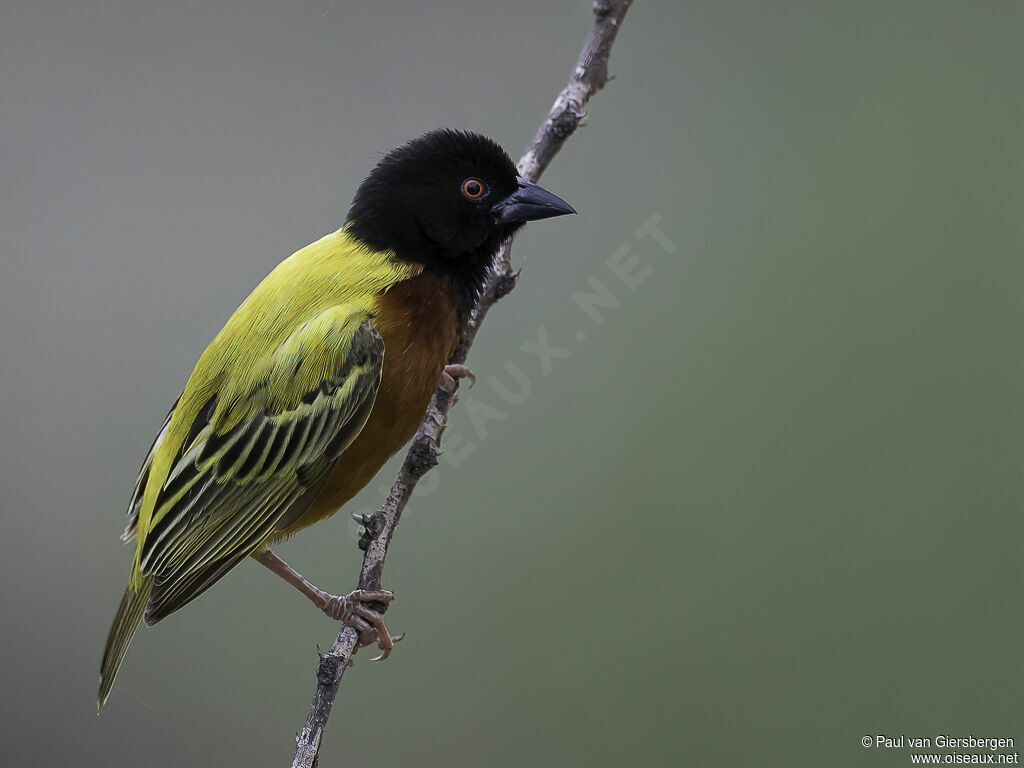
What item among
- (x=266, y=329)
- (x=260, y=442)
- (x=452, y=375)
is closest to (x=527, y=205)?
(x=452, y=375)

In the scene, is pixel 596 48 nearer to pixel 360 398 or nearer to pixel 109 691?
pixel 360 398

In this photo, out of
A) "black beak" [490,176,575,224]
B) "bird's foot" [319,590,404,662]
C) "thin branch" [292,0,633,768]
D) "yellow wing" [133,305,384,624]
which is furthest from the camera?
"black beak" [490,176,575,224]

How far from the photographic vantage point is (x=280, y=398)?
10.6 ft

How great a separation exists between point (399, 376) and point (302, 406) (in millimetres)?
361

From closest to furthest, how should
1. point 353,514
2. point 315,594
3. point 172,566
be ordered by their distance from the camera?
point 353,514 < point 172,566 < point 315,594

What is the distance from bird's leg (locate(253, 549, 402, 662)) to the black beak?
1504 mm

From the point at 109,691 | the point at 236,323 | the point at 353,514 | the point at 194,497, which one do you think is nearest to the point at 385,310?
the point at 236,323

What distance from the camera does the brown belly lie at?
3303mm

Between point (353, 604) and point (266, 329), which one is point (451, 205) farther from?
point (353, 604)

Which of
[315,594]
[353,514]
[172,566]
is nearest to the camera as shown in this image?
[353,514]

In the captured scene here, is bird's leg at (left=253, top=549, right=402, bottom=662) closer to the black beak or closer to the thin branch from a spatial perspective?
the thin branch

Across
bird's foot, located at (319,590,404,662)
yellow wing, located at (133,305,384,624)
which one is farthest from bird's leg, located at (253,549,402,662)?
yellow wing, located at (133,305,384,624)

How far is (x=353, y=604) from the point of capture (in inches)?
124

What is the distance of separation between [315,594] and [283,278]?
4.00 feet
